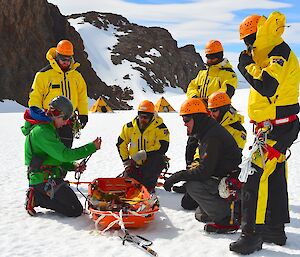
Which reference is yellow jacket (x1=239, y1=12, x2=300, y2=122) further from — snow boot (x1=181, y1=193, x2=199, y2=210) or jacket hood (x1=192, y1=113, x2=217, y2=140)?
snow boot (x1=181, y1=193, x2=199, y2=210)

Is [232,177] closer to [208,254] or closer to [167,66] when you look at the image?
[208,254]

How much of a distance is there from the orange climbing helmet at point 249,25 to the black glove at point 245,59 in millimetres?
143

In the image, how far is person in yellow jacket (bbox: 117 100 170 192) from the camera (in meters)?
6.66

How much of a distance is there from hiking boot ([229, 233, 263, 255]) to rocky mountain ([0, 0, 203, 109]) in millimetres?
42234

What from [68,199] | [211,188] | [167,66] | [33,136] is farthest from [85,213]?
[167,66]

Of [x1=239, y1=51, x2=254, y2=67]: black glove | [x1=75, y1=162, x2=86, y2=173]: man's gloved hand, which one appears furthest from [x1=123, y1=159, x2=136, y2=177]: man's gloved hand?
[x1=239, y1=51, x2=254, y2=67]: black glove

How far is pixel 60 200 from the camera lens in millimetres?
5348

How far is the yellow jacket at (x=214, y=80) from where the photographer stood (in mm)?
6408

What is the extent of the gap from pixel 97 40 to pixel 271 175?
82297 millimetres

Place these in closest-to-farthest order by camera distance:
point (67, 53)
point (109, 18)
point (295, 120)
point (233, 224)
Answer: point (295, 120)
point (233, 224)
point (67, 53)
point (109, 18)

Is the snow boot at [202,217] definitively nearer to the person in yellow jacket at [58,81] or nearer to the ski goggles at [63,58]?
the person in yellow jacket at [58,81]

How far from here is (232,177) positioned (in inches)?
192

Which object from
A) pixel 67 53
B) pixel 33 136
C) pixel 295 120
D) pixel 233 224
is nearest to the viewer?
pixel 295 120

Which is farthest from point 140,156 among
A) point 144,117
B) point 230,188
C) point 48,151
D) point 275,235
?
point 275,235
